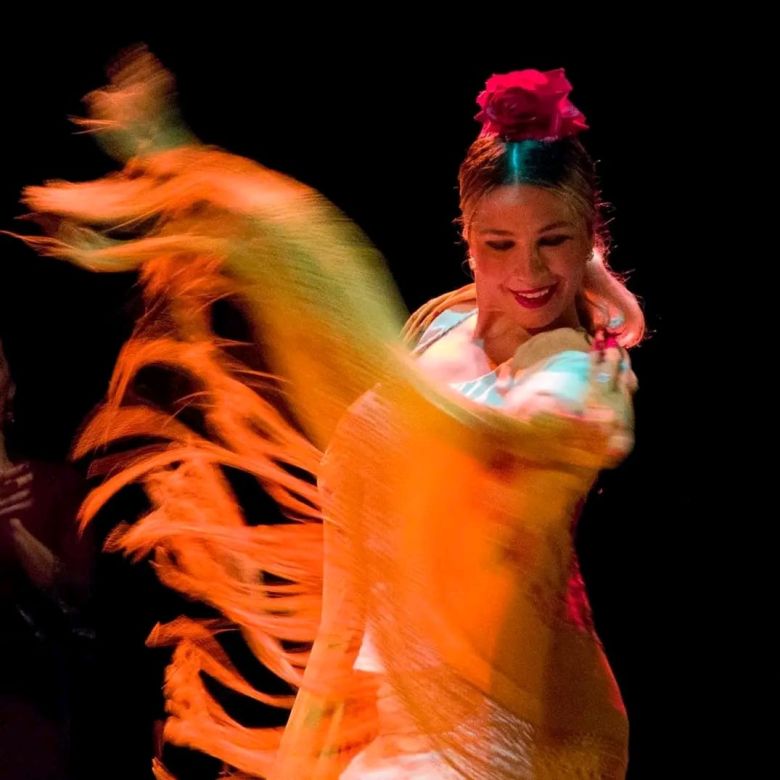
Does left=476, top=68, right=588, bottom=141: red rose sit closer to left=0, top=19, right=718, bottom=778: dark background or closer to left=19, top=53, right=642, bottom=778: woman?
left=19, top=53, right=642, bottom=778: woman

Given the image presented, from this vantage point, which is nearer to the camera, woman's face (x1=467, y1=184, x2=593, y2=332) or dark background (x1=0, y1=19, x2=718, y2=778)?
woman's face (x1=467, y1=184, x2=593, y2=332)

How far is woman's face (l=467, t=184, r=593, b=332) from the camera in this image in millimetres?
1234

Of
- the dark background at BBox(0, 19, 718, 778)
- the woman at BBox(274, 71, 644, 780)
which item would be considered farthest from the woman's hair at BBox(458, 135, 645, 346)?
the dark background at BBox(0, 19, 718, 778)

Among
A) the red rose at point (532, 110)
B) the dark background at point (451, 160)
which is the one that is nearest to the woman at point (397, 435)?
the red rose at point (532, 110)

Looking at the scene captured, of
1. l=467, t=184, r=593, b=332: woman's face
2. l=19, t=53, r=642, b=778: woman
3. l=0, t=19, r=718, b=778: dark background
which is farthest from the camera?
l=0, t=19, r=718, b=778: dark background

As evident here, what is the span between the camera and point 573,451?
110 cm

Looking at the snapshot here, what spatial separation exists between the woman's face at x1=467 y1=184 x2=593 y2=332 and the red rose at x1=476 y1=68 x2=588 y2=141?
0.06m

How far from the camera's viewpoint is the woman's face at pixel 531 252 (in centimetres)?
123

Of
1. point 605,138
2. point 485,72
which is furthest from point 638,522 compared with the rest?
point 485,72

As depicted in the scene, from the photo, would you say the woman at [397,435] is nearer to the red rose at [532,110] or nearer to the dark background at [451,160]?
the red rose at [532,110]

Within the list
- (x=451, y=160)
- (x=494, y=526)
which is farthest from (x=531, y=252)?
(x=451, y=160)

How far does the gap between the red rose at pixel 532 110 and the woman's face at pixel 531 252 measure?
0.06m

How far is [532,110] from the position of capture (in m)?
1.25

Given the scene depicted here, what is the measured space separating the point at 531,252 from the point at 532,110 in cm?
15
